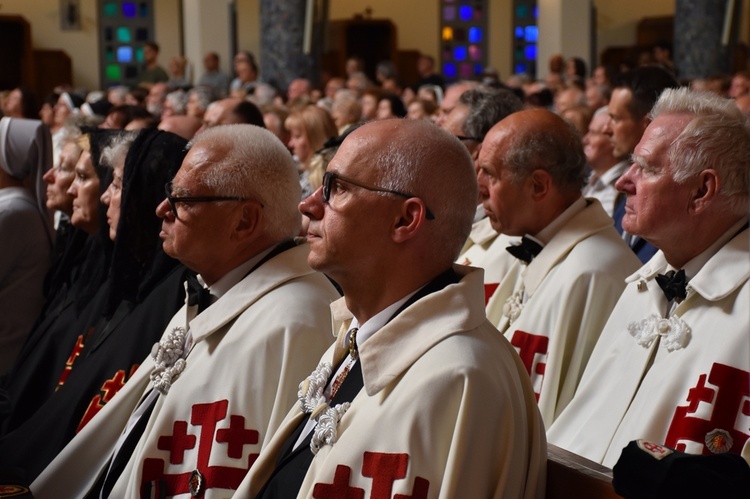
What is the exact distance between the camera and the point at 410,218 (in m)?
2.52

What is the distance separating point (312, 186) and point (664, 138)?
125 inches

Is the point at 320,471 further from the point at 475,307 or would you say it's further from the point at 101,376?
the point at 101,376

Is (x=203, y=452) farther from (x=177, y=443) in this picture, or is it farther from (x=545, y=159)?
(x=545, y=159)

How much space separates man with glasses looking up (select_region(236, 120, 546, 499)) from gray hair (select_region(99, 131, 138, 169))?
1813mm

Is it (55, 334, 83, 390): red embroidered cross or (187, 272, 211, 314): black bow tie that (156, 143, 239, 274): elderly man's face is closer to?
(187, 272, 211, 314): black bow tie

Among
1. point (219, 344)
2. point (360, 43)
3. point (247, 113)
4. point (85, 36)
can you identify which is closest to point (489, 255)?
point (219, 344)

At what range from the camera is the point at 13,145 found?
5.86 metres

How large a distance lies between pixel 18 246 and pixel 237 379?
2801 millimetres

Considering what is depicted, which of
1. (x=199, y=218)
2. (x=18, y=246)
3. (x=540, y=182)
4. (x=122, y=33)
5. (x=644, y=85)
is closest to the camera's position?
(x=199, y=218)

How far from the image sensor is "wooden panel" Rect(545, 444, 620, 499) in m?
2.12

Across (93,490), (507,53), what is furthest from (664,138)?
(507,53)

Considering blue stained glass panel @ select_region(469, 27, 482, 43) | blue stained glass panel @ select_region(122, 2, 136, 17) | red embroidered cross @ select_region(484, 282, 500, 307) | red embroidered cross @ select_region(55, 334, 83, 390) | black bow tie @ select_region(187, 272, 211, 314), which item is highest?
blue stained glass panel @ select_region(122, 2, 136, 17)

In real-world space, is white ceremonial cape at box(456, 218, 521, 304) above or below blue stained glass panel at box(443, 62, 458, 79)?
below

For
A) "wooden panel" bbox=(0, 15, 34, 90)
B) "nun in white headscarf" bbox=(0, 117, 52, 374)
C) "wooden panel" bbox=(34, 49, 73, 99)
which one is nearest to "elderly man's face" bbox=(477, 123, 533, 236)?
"nun in white headscarf" bbox=(0, 117, 52, 374)
